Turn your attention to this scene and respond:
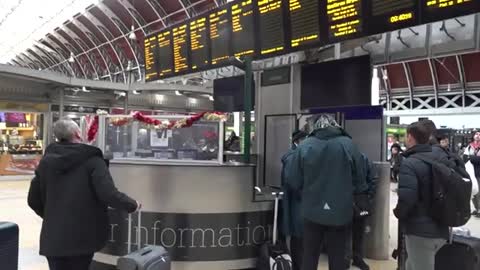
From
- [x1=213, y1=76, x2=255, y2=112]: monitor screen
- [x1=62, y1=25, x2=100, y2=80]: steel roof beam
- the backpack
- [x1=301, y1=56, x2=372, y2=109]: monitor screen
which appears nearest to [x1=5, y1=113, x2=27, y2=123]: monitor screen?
[x1=213, y1=76, x2=255, y2=112]: monitor screen

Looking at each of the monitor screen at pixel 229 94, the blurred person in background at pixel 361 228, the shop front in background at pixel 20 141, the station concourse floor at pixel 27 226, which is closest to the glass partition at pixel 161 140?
the station concourse floor at pixel 27 226

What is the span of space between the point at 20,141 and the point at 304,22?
11.3 meters

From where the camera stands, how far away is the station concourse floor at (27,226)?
456cm

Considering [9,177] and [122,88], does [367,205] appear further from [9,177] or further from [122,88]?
[9,177]

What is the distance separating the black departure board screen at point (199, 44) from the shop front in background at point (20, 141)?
8501mm

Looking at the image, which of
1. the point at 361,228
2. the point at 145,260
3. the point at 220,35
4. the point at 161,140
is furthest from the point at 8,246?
the point at 220,35

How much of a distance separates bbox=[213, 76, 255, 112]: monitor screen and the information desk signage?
63cm

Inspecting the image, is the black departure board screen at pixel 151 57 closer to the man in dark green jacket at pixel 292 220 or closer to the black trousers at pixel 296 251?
the man in dark green jacket at pixel 292 220

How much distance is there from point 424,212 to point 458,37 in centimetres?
210

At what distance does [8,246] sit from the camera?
210cm

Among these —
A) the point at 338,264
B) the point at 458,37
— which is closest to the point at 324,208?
the point at 338,264

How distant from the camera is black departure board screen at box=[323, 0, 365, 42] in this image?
402 centimetres

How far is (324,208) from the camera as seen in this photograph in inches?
119

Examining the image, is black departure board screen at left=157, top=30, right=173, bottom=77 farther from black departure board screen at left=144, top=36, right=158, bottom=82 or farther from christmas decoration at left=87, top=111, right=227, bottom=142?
christmas decoration at left=87, top=111, right=227, bottom=142
